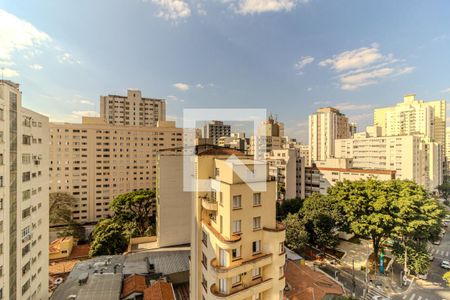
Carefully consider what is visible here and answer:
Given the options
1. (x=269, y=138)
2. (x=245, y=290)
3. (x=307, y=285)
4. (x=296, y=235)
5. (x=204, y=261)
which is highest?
(x=269, y=138)

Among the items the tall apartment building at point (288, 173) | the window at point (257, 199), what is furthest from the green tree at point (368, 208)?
the window at point (257, 199)

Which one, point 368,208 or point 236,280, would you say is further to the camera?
point 368,208

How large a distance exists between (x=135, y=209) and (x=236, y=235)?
30935 mm

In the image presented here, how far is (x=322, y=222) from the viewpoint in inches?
990

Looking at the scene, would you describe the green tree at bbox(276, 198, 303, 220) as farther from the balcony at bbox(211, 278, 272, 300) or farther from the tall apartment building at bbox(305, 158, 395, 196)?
the balcony at bbox(211, 278, 272, 300)

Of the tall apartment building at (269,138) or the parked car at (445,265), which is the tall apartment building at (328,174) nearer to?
the tall apartment building at (269,138)

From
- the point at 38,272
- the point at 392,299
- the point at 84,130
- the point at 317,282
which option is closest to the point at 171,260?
the point at 38,272

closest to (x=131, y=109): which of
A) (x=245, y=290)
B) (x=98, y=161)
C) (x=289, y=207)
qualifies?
(x=98, y=161)

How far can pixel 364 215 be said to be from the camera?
934 inches

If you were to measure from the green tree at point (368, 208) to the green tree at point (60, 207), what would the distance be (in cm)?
4339

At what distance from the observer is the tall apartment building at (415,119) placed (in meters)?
70.6

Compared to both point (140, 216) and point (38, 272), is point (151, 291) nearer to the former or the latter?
point (38, 272)

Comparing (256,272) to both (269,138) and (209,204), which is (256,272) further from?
(269,138)

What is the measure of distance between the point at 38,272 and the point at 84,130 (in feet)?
107
